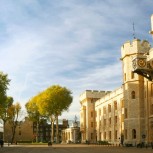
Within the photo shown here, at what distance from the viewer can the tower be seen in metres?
61.9

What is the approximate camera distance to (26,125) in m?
145

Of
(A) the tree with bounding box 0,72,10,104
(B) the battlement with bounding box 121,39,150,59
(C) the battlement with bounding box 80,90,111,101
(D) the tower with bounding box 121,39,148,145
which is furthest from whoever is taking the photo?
(C) the battlement with bounding box 80,90,111,101

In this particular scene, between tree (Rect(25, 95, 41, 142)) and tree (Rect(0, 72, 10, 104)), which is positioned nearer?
tree (Rect(0, 72, 10, 104))

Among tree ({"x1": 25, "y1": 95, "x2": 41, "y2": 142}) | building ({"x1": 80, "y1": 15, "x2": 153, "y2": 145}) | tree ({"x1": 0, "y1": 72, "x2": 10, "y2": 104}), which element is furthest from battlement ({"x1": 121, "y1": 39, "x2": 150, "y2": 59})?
tree ({"x1": 25, "y1": 95, "x2": 41, "y2": 142})

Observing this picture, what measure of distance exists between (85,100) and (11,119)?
2424cm

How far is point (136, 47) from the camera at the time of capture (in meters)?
64.4

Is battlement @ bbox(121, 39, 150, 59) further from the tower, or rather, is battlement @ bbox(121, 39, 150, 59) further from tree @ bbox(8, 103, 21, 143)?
tree @ bbox(8, 103, 21, 143)

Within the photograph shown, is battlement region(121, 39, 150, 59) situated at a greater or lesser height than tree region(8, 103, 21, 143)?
greater

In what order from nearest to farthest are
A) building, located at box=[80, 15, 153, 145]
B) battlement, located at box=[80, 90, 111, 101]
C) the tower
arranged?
building, located at box=[80, 15, 153, 145] < the tower < battlement, located at box=[80, 90, 111, 101]

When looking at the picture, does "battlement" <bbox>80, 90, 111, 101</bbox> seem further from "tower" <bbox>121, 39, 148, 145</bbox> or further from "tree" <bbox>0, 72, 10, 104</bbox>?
"tower" <bbox>121, 39, 148, 145</bbox>

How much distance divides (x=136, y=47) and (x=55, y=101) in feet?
135

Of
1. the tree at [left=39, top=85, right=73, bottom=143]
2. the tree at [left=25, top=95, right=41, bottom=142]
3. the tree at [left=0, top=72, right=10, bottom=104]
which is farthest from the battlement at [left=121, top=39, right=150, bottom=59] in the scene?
the tree at [left=25, top=95, right=41, bottom=142]

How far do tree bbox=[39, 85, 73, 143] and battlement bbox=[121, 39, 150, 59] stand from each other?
3876 centimetres

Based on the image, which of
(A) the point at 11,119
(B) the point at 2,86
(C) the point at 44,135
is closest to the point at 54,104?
(A) the point at 11,119
